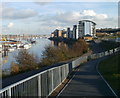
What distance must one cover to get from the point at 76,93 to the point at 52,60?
95.6ft

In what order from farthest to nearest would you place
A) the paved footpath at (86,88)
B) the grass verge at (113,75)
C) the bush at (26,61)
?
the bush at (26,61)
the grass verge at (113,75)
the paved footpath at (86,88)

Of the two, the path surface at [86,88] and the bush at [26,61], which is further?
the bush at [26,61]

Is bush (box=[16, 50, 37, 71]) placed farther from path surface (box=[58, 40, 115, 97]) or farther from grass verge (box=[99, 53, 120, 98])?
path surface (box=[58, 40, 115, 97])

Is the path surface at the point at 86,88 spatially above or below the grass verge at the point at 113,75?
above

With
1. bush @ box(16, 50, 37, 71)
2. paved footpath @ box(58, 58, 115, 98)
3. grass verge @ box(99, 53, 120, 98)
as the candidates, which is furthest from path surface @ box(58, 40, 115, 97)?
bush @ box(16, 50, 37, 71)

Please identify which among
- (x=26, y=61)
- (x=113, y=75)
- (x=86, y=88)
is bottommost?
(x=26, y=61)

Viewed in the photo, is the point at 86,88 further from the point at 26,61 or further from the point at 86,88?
the point at 26,61

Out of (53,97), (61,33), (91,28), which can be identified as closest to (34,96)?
(53,97)

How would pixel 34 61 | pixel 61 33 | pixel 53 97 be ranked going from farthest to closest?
pixel 61 33 → pixel 34 61 → pixel 53 97

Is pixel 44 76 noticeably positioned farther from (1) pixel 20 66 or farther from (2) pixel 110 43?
(2) pixel 110 43

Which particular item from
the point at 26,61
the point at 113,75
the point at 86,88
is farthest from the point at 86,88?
the point at 26,61

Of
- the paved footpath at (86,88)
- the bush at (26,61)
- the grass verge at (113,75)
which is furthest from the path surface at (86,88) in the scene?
the bush at (26,61)

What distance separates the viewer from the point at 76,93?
36.8ft

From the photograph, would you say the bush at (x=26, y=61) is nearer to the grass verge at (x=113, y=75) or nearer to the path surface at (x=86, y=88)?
the grass verge at (x=113, y=75)
